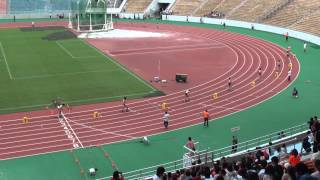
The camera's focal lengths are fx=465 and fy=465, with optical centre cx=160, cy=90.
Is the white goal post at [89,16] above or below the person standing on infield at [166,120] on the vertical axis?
above

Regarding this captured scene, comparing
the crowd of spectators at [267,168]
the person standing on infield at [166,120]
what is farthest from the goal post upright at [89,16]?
the crowd of spectators at [267,168]

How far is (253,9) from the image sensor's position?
196 ft

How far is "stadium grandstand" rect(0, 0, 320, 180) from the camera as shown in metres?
17.2

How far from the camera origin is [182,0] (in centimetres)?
7056

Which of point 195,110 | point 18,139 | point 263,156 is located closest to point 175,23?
point 195,110

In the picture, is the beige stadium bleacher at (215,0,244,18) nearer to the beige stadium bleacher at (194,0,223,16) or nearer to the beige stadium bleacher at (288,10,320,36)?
the beige stadium bleacher at (194,0,223,16)

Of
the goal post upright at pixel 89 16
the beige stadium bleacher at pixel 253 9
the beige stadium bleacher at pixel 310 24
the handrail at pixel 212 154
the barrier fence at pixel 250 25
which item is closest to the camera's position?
the handrail at pixel 212 154

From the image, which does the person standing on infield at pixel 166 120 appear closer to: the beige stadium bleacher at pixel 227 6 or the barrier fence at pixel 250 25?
the barrier fence at pixel 250 25

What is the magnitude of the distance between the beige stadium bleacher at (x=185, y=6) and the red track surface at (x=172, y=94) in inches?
768

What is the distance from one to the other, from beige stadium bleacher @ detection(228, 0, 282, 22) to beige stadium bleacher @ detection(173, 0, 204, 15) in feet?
26.5

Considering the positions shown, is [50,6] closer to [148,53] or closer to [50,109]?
[148,53]

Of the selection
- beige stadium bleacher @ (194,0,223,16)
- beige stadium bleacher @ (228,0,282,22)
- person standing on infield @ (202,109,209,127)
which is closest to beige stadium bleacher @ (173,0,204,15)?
beige stadium bleacher @ (194,0,223,16)

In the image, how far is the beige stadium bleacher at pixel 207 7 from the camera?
213 ft

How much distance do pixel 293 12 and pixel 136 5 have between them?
26.4 meters
